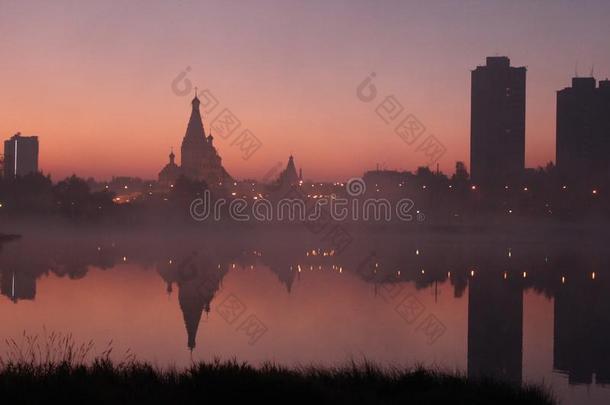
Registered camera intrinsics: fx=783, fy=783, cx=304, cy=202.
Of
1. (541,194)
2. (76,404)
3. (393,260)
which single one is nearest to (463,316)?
(76,404)

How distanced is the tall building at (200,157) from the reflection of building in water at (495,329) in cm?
14588

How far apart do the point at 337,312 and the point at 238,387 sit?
11.9 m

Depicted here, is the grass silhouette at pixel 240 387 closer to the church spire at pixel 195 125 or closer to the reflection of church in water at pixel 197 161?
the reflection of church in water at pixel 197 161

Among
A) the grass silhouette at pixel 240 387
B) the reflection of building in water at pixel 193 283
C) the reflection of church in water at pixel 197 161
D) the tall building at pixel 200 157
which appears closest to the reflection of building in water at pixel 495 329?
the grass silhouette at pixel 240 387

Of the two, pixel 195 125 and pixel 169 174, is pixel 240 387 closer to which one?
pixel 169 174

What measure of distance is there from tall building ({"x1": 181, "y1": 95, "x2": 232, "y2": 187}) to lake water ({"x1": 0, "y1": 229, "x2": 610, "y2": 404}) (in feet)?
449

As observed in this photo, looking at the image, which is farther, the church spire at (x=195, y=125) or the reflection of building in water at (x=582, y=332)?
the church spire at (x=195, y=125)

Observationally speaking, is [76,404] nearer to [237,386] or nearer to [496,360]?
[237,386]

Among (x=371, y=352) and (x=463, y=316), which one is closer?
(x=371, y=352)

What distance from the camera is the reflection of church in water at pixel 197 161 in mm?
175125

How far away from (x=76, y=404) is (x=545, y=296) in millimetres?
19172

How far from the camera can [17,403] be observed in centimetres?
812

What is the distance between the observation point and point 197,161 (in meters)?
178

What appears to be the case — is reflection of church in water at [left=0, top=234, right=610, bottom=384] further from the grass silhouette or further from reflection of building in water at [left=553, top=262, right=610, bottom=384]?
the grass silhouette
